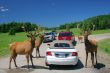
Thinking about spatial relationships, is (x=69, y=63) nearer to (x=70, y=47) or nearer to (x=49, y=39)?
(x=70, y=47)

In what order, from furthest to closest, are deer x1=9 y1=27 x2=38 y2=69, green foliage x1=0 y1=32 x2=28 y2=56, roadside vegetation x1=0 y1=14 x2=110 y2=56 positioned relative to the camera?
green foliage x1=0 y1=32 x2=28 y2=56
roadside vegetation x1=0 y1=14 x2=110 y2=56
deer x1=9 y1=27 x2=38 y2=69

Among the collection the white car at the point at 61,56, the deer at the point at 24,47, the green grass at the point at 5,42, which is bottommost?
the green grass at the point at 5,42

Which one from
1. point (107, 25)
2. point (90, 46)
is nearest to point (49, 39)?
point (90, 46)

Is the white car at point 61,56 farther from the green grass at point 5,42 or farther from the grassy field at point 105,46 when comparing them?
the grassy field at point 105,46

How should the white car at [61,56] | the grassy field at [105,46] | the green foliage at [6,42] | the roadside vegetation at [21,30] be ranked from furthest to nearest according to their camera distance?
the grassy field at [105,46] < the green foliage at [6,42] < the roadside vegetation at [21,30] < the white car at [61,56]

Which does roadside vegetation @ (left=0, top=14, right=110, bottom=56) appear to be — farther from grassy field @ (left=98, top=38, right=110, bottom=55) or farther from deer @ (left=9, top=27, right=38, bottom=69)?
grassy field @ (left=98, top=38, right=110, bottom=55)

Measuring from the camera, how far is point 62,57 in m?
14.8

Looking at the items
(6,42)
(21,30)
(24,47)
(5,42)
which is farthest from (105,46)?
(21,30)

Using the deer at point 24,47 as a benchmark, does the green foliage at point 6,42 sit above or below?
below

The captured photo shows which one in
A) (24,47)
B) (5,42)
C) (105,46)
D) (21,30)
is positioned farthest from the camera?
(21,30)

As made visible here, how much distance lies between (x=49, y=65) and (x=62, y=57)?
120 cm

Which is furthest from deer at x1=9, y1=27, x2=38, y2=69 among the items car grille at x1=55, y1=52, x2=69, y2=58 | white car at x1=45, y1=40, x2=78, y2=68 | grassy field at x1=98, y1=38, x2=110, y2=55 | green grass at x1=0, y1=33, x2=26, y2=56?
grassy field at x1=98, y1=38, x2=110, y2=55

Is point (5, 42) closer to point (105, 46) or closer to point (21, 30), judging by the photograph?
point (105, 46)

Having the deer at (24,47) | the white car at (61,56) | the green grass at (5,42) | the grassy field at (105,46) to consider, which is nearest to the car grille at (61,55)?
the white car at (61,56)
